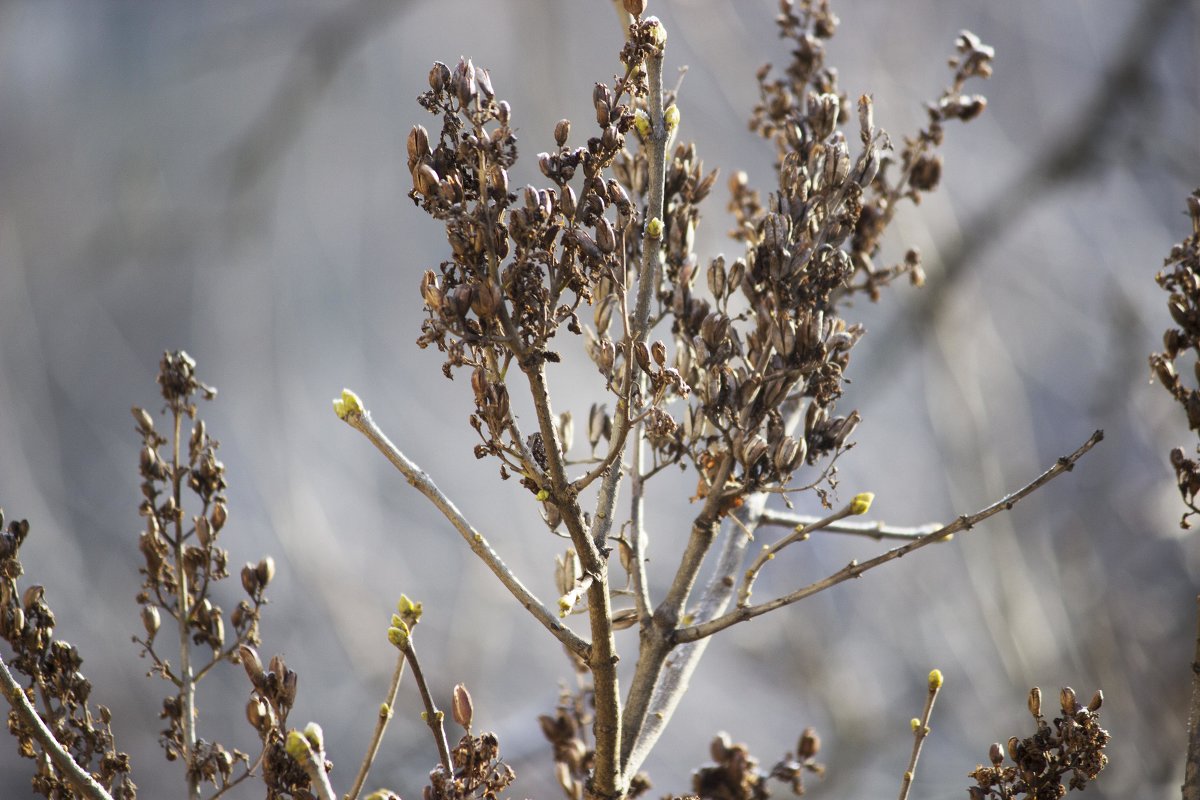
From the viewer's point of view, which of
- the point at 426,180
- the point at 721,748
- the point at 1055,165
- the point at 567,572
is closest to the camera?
the point at 426,180

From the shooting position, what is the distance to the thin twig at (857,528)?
0.48 meters

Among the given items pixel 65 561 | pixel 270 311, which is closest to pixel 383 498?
pixel 270 311

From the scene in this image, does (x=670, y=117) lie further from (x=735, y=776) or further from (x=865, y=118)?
(x=735, y=776)

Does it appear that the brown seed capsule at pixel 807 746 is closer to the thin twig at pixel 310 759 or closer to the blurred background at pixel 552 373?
the thin twig at pixel 310 759

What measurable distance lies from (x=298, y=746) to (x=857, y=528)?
0.29m

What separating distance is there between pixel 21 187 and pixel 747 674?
1731 mm

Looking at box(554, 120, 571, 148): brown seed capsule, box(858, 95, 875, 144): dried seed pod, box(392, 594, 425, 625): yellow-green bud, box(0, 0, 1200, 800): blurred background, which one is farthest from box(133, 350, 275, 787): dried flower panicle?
box(0, 0, 1200, 800): blurred background

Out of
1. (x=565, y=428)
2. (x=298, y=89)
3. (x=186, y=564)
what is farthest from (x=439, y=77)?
(x=298, y=89)

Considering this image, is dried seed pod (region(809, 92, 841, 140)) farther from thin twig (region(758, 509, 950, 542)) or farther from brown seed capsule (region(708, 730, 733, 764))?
brown seed capsule (region(708, 730, 733, 764))

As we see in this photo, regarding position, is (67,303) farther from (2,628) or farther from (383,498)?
(2,628)

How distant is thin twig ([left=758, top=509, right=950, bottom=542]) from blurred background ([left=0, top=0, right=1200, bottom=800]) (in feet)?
3.98

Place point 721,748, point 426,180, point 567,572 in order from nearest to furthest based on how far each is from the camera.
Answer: point 426,180
point 567,572
point 721,748

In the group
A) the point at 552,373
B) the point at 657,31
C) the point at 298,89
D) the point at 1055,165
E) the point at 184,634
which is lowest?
the point at 184,634

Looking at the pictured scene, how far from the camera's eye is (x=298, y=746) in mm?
350
